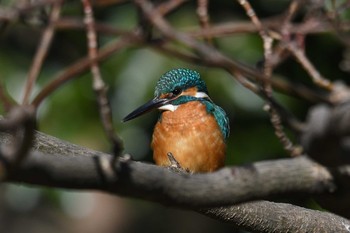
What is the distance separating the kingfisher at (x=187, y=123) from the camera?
4.10 metres

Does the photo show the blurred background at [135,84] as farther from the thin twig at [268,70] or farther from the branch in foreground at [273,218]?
the thin twig at [268,70]

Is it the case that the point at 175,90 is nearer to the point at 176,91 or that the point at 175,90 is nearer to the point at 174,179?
the point at 176,91

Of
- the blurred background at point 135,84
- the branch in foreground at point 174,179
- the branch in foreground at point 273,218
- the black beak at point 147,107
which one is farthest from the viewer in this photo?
the blurred background at point 135,84

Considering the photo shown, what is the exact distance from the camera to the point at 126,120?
427cm

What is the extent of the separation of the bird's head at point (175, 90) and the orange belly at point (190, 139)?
0.06 m

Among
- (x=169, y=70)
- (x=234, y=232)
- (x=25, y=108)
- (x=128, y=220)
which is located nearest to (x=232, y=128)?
(x=169, y=70)

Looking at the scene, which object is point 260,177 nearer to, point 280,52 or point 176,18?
point 280,52

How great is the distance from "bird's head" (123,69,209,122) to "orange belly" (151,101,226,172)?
0.06 metres

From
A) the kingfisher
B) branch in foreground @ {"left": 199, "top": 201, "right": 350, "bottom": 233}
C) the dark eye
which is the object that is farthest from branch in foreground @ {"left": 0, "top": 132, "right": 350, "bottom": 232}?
the dark eye

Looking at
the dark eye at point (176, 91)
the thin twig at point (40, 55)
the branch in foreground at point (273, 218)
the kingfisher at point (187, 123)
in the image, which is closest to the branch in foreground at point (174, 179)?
the thin twig at point (40, 55)

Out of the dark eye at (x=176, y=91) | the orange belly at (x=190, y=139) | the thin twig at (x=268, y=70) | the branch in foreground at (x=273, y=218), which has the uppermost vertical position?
the thin twig at (x=268, y=70)

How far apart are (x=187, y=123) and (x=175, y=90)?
0.25 m

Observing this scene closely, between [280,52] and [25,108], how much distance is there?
34.6 inches

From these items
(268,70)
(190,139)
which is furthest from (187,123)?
(268,70)
